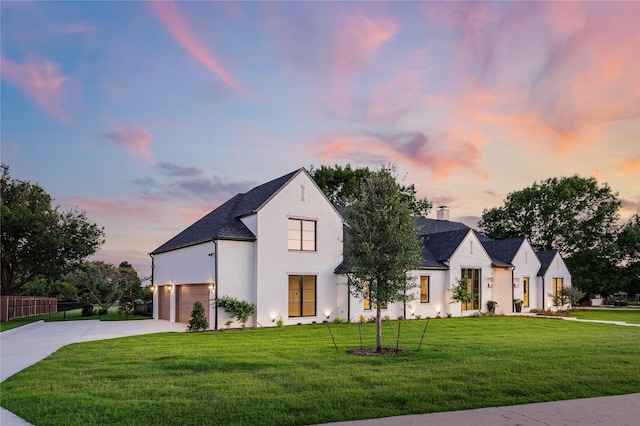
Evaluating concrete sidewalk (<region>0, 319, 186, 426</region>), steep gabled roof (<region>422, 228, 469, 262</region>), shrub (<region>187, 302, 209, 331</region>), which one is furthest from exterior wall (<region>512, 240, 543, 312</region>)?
concrete sidewalk (<region>0, 319, 186, 426</region>)

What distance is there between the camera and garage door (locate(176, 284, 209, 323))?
23.3 m

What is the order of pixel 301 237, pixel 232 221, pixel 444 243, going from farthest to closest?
pixel 444 243
pixel 301 237
pixel 232 221

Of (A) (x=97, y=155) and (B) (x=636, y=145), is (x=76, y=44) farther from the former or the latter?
(B) (x=636, y=145)

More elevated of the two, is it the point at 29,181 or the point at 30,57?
the point at 30,57

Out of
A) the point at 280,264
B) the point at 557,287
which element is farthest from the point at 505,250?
the point at 280,264

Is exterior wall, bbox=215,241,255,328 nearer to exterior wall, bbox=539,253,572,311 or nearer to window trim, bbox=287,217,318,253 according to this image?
window trim, bbox=287,217,318,253

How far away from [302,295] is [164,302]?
376 inches

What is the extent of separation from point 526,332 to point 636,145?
11510 millimetres

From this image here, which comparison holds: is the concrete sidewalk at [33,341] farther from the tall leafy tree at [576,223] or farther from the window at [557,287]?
the tall leafy tree at [576,223]

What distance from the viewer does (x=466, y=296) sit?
29.2 m

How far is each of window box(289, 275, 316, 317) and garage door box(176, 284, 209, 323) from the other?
4147mm

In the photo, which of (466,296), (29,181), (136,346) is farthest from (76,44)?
(466,296)

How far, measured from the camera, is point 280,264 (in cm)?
2358

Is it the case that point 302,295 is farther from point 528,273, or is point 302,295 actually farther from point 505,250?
point 528,273
